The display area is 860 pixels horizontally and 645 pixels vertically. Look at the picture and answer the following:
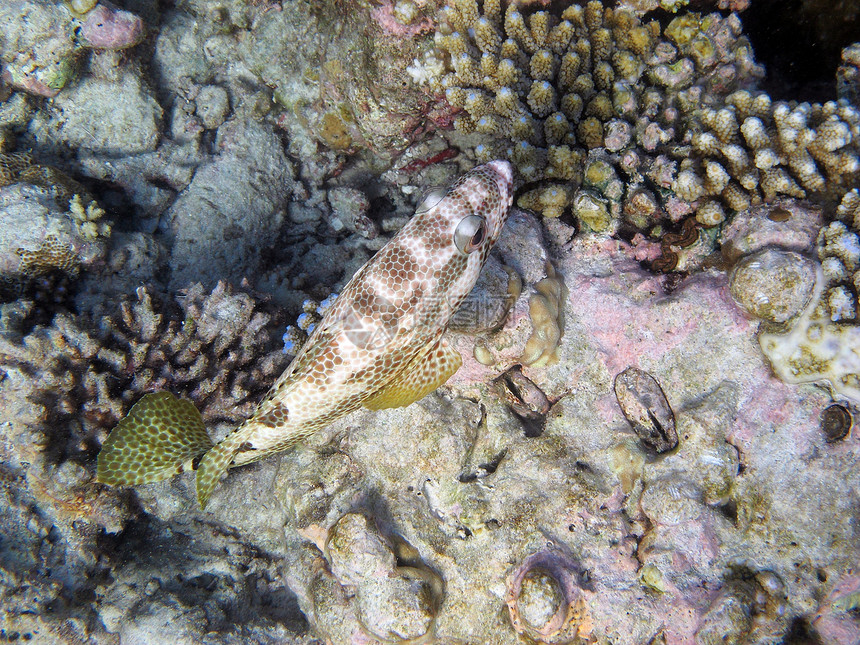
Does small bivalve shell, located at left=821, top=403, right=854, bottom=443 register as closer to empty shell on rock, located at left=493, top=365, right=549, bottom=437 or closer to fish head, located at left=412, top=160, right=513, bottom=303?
empty shell on rock, located at left=493, top=365, right=549, bottom=437

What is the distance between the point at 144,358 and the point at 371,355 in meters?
2.28

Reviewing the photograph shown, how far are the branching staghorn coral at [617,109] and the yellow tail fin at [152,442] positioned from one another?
12.7 feet

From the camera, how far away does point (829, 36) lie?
14.6 feet

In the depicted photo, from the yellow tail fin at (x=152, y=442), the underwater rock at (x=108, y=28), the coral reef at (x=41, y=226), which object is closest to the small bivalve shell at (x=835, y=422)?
the yellow tail fin at (x=152, y=442)

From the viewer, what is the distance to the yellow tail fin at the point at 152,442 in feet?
11.5

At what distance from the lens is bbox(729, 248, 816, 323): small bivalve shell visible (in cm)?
303

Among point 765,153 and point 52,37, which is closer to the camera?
point 765,153

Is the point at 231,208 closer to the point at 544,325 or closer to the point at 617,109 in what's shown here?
the point at 544,325

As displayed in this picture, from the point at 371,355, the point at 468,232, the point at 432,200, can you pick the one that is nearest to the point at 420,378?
the point at 371,355

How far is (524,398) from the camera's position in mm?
4098

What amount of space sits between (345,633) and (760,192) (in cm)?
564

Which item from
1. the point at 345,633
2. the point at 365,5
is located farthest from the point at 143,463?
the point at 365,5

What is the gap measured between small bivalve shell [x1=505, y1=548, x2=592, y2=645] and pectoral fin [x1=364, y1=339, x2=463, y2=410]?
1756 millimetres

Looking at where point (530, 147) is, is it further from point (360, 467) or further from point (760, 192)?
point (360, 467)
